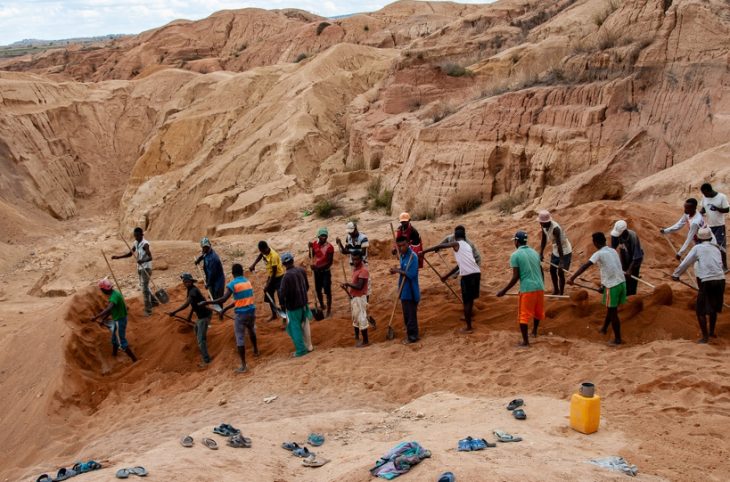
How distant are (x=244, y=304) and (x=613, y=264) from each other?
436 centimetres

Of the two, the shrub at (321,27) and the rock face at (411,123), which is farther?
the shrub at (321,27)

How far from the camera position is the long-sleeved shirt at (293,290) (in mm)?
8070

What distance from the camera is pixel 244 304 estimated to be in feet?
27.0

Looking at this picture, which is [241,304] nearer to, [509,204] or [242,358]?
[242,358]

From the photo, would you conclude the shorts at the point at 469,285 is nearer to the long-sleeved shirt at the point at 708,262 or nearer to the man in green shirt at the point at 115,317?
the long-sleeved shirt at the point at 708,262

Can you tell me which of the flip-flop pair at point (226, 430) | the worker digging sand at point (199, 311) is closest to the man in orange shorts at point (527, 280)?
the flip-flop pair at point (226, 430)

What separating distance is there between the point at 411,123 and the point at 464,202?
4426 mm

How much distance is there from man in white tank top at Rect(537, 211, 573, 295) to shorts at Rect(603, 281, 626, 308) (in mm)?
1239

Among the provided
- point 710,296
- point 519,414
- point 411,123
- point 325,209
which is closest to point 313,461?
point 519,414

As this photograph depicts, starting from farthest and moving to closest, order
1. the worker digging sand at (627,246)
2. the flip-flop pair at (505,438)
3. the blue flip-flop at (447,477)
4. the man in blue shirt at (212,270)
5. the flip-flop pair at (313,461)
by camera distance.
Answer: the man in blue shirt at (212,270) → the worker digging sand at (627,246) → the flip-flop pair at (313,461) → the flip-flop pair at (505,438) → the blue flip-flop at (447,477)

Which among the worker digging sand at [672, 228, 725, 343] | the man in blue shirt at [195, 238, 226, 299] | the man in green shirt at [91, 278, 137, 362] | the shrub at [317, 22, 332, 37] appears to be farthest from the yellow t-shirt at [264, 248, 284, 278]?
the shrub at [317, 22, 332, 37]

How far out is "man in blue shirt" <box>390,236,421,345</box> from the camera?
796 centimetres

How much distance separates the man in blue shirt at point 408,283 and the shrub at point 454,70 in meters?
13.0

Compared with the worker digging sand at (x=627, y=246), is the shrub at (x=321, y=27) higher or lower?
higher
